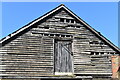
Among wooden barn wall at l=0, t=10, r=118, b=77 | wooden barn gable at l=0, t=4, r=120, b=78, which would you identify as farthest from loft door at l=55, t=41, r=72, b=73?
wooden barn wall at l=0, t=10, r=118, b=77

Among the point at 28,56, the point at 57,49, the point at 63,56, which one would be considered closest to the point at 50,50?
the point at 57,49

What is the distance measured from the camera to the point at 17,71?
1445 cm

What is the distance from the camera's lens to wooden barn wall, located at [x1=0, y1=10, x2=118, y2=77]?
47.9 ft

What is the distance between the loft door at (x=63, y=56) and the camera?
605 inches

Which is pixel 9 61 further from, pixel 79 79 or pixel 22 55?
pixel 79 79

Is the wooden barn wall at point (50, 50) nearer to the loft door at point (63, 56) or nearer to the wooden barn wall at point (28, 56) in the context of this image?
the wooden barn wall at point (28, 56)

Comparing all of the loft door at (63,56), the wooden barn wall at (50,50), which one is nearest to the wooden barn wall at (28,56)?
the wooden barn wall at (50,50)

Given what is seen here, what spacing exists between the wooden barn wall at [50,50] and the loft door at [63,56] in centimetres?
39

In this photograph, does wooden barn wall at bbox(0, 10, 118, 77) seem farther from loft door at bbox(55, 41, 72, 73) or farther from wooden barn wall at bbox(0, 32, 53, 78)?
loft door at bbox(55, 41, 72, 73)

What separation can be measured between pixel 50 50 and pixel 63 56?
1180mm

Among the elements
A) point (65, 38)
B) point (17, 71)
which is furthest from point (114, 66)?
point (17, 71)

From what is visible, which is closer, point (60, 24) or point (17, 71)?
point (17, 71)

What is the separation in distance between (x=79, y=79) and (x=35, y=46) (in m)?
4.21

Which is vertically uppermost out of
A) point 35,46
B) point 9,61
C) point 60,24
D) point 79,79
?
point 60,24
